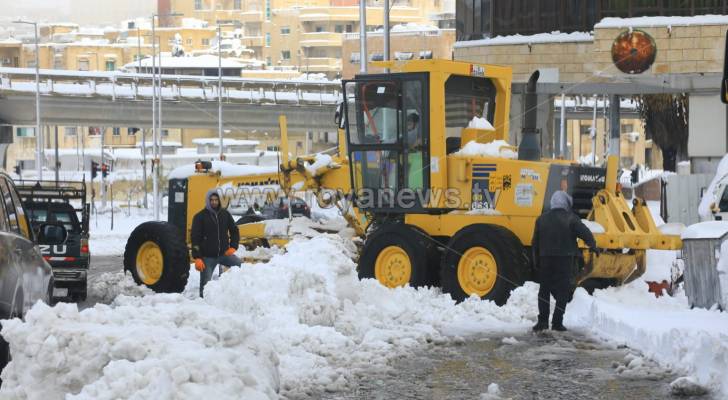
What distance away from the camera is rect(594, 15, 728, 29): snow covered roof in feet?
119

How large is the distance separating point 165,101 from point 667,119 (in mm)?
34534

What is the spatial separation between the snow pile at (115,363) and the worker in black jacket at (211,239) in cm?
825

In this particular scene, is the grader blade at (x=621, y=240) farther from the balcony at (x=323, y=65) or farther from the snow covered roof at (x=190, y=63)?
the balcony at (x=323, y=65)

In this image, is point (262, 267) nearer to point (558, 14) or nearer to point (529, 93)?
point (529, 93)

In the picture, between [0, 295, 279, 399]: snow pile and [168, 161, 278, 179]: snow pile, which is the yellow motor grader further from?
[0, 295, 279, 399]: snow pile

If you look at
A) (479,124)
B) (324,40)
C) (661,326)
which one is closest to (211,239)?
(479,124)

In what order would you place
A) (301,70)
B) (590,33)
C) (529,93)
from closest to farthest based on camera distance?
(529,93), (590,33), (301,70)

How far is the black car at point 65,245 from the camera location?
836 inches

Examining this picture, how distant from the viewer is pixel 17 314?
1005cm

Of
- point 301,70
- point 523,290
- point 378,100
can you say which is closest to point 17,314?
point 523,290

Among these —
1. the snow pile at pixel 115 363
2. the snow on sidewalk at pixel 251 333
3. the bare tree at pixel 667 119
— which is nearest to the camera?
the snow pile at pixel 115 363

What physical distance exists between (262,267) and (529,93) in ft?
23.6

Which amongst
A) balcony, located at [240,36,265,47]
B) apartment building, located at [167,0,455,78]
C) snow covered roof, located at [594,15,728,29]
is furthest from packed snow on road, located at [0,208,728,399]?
balcony, located at [240,36,265,47]

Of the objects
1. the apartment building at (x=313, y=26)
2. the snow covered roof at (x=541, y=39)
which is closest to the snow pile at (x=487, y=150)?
the snow covered roof at (x=541, y=39)
